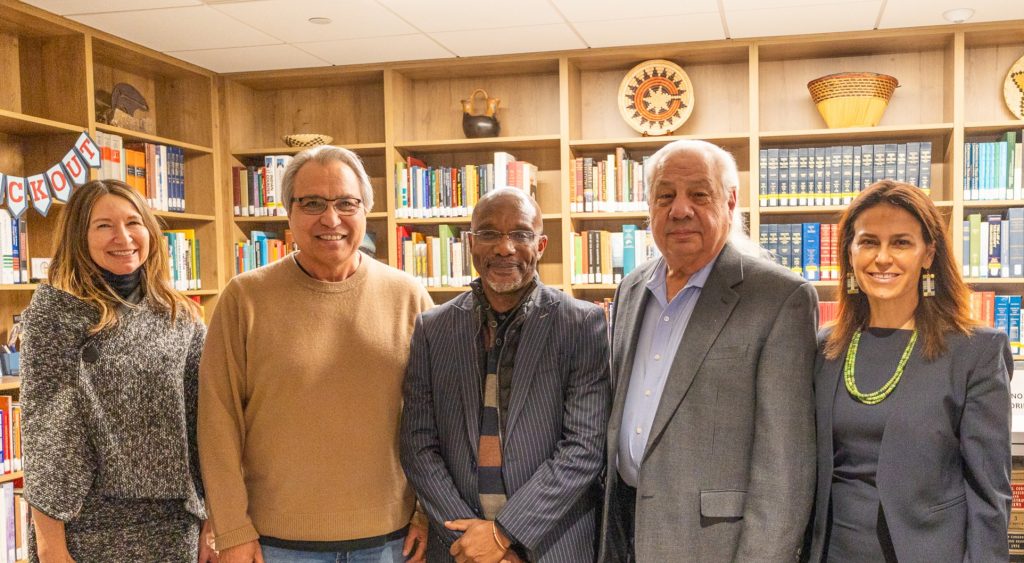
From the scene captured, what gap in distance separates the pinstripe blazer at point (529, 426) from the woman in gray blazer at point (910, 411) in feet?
1.55

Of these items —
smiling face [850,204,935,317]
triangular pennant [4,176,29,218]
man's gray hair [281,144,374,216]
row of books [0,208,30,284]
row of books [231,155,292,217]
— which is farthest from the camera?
row of books [231,155,292,217]

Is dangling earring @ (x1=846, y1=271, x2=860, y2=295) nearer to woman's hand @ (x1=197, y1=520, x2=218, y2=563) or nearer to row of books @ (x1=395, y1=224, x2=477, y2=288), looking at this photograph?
woman's hand @ (x1=197, y1=520, x2=218, y2=563)

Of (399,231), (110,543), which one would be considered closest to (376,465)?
(110,543)

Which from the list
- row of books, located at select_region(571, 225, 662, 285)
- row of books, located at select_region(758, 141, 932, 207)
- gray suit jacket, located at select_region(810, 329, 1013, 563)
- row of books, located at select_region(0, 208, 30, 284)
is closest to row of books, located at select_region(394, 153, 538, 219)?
row of books, located at select_region(571, 225, 662, 285)

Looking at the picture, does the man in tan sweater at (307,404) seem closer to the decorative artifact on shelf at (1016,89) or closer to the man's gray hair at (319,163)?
the man's gray hair at (319,163)

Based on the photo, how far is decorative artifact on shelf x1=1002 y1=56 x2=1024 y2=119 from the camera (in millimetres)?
3811

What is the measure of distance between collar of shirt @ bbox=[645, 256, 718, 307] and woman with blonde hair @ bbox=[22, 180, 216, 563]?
1139 millimetres

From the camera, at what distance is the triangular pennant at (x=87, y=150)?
3348mm

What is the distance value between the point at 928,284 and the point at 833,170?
2.36 meters

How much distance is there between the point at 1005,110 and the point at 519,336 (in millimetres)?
3306

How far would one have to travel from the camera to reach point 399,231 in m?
4.31

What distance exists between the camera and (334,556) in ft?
5.92

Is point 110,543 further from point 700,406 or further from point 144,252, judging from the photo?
point 700,406

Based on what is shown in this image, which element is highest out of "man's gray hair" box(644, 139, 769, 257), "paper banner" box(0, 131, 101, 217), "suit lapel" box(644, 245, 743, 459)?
"paper banner" box(0, 131, 101, 217)
